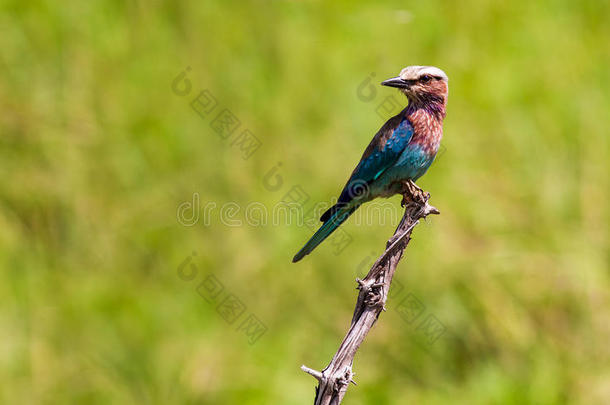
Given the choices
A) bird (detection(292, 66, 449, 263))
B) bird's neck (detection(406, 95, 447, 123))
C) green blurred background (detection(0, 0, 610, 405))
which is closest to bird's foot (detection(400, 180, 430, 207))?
bird (detection(292, 66, 449, 263))

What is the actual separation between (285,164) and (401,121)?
9.28 feet

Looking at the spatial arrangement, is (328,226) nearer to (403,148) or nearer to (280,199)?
(403,148)

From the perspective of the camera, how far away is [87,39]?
897cm

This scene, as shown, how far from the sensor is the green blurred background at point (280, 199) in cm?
738

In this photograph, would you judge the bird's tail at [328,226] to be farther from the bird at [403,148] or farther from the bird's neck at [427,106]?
the bird's neck at [427,106]

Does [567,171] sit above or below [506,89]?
below

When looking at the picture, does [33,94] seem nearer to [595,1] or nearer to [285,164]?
[285,164]

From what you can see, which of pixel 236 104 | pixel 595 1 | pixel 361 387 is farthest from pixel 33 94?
pixel 595 1

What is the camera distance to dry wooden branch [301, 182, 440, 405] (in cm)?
354

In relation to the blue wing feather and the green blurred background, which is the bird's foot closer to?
the blue wing feather

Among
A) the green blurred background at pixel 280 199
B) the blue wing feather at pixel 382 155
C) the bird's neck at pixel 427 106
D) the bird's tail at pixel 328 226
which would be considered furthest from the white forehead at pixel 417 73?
the green blurred background at pixel 280 199

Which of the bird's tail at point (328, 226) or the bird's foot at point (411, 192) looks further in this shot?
the bird's tail at point (328, 226)

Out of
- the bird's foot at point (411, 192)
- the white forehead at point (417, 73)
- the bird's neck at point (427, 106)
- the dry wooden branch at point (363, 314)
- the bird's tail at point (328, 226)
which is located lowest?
the dry wooden branch at point (363, 314)

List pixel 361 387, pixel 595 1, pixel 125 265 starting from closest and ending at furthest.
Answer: pixel 361 387 < pixel 125 265 < pixel 595 1
